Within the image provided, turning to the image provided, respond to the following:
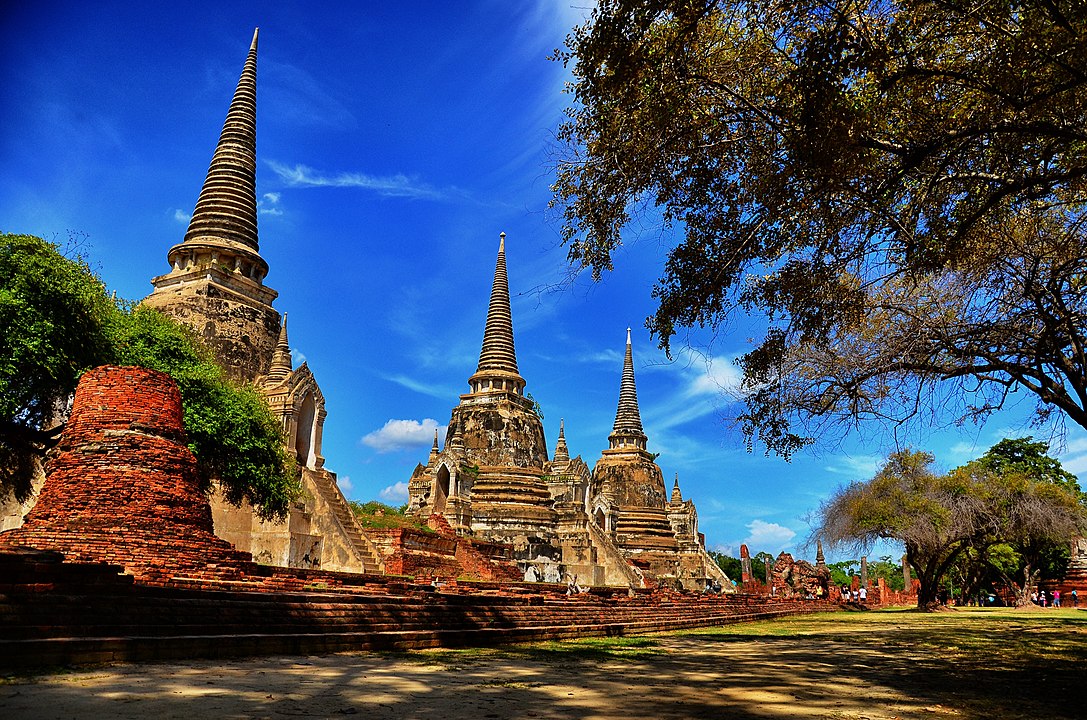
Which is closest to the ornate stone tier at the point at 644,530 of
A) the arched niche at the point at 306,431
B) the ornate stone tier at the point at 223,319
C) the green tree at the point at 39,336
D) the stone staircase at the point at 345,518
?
the arched niche at the point at 306,431

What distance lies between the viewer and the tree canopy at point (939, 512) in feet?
98.1

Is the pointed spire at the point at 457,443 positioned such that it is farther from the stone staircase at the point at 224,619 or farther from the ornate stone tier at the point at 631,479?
the stone staircase at the point at 224,619

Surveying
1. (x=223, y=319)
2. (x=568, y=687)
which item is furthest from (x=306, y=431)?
(x=568, y=687)

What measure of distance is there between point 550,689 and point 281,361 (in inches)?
906

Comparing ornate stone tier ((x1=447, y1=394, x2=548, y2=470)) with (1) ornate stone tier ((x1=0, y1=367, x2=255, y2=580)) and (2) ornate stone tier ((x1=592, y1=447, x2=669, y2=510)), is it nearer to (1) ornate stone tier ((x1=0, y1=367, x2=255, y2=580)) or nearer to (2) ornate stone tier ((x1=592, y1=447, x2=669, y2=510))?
(2) ornate stone tier ((x1=592, y1=447, x2=669, y2=510))

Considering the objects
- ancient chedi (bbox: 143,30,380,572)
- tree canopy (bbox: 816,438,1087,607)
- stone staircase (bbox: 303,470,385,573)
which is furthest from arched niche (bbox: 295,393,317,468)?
tree canopy (bbox: 816,438,1087,607)

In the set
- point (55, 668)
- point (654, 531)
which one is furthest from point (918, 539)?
point (55, 668)

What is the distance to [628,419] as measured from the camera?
174 feet

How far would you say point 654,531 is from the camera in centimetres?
4759

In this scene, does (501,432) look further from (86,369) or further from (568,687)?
(568,687)

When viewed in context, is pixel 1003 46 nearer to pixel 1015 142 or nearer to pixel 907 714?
pixel 1015 142

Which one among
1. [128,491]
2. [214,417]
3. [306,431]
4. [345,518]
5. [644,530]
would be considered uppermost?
[306,431]

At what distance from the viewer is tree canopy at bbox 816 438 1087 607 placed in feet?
98.1

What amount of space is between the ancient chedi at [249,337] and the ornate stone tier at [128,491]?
442 inches
